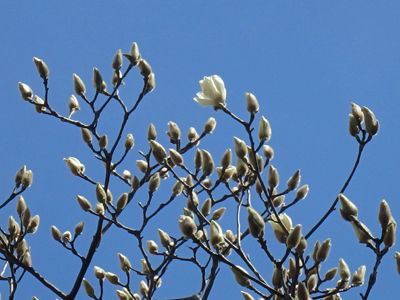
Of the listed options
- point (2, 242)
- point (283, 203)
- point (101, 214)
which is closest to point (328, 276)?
point (283, 203)

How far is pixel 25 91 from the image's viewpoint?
3150 millimetres

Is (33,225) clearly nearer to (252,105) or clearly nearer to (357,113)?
(252,105)

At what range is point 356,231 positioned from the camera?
205 cm

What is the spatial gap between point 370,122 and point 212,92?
80 cm

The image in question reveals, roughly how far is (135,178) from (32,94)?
88 centimetres

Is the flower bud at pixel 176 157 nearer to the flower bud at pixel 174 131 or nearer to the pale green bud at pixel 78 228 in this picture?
the flower bud at pixel 174 131

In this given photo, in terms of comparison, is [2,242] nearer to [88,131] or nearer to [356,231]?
[88,131]

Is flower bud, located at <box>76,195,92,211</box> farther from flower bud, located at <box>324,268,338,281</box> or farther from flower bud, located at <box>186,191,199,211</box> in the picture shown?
flower bud, located at <box>324,268,338,281</box>

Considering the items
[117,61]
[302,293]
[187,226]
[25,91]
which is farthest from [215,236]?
[25,91]

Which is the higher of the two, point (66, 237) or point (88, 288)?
point (66, 237)

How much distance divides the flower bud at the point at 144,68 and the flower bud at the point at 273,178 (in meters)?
1.20

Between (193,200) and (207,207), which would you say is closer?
(193,200)

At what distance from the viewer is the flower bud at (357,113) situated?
7.62ft

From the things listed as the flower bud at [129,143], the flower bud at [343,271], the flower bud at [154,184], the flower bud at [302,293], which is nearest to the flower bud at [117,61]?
the flower bud at [129,143]
